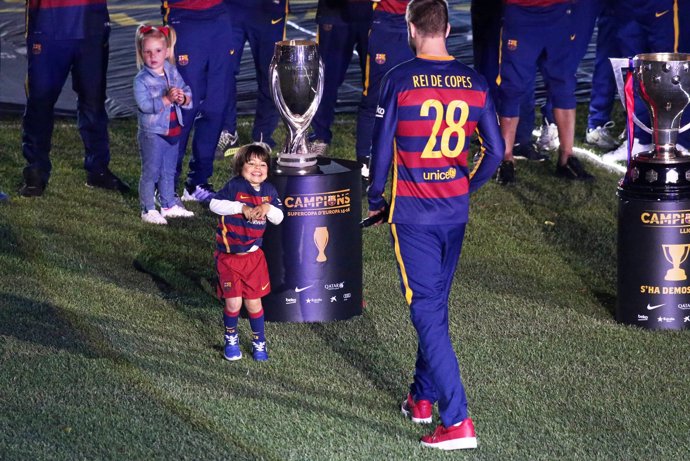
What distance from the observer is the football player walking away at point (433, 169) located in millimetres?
5148

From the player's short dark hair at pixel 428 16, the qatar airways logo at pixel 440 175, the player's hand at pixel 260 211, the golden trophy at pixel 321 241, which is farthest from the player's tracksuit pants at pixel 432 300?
the golden trophy at pixel 321 241

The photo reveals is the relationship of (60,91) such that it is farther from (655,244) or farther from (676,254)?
(676,254)

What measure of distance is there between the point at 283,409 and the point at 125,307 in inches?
64.4

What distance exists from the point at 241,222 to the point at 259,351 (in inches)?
25.4

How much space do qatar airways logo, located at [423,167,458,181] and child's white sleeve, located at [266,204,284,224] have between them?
1.23 metres

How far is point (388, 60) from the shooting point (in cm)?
948

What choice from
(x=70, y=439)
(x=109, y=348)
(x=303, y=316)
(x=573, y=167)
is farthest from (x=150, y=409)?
(x=573, y=167)

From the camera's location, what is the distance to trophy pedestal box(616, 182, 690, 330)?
22.1 ft

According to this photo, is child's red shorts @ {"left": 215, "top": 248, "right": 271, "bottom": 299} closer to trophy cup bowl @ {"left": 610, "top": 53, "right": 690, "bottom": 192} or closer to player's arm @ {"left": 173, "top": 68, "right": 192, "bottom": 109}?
trophy cup bowl @ {"left": 610, "top": 53, "right": 690, "bottom": 192}

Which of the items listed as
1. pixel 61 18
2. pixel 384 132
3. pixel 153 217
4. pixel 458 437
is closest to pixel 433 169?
pixel 384 132

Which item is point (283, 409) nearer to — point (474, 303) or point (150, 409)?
point (150, 409)

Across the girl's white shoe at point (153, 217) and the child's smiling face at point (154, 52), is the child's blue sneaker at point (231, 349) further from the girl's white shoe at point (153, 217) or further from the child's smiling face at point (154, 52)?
the child's smiling face at point (154, 52)

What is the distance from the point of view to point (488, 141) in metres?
5.32

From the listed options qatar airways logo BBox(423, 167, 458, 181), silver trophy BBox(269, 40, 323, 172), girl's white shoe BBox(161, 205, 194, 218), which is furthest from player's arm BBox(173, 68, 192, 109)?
qatar airways logo BBox(423, 167, 458, 181)
